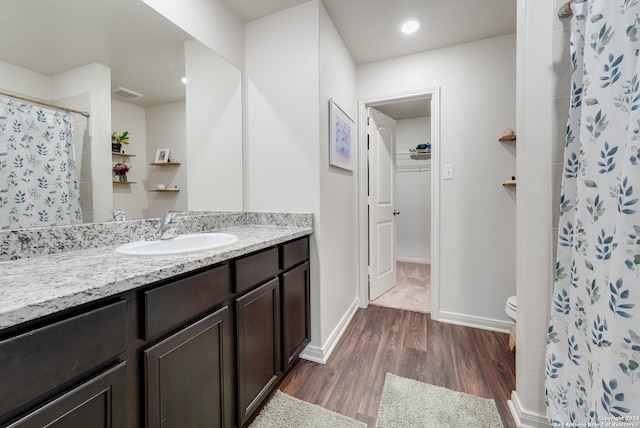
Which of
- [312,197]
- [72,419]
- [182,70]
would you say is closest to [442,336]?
[312,197]

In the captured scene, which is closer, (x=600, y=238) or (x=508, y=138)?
(x=600, y=238)

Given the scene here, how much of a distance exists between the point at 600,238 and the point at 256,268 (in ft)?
4.03

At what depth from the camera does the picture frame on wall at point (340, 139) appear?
1911 mm

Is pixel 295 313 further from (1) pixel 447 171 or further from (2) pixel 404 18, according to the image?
(2) pixel 404 18

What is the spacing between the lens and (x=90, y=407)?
64cm

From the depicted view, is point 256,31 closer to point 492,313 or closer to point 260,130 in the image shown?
point 260,130

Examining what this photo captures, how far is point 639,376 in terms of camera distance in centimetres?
65

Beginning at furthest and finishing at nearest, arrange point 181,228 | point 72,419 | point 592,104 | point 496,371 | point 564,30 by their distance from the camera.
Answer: point 496,371 < point 181,228 < point 564,30 < point 592,104 < point 72,419

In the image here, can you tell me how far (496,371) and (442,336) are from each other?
465 millimetres

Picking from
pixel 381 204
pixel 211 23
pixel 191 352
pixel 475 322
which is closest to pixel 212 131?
pixel 211 23

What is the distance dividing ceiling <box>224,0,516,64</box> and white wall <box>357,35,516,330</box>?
0.13 metres

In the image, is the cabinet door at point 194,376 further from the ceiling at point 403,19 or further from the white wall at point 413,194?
the white wall at point 413,194

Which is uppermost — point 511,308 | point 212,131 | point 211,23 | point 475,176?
point 211,23

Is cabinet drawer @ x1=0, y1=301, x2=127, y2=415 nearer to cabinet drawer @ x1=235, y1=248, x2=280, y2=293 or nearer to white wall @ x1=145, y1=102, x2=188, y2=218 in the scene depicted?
cabinet drawer @ x1=235, y1=248, x2=280, y2=293
